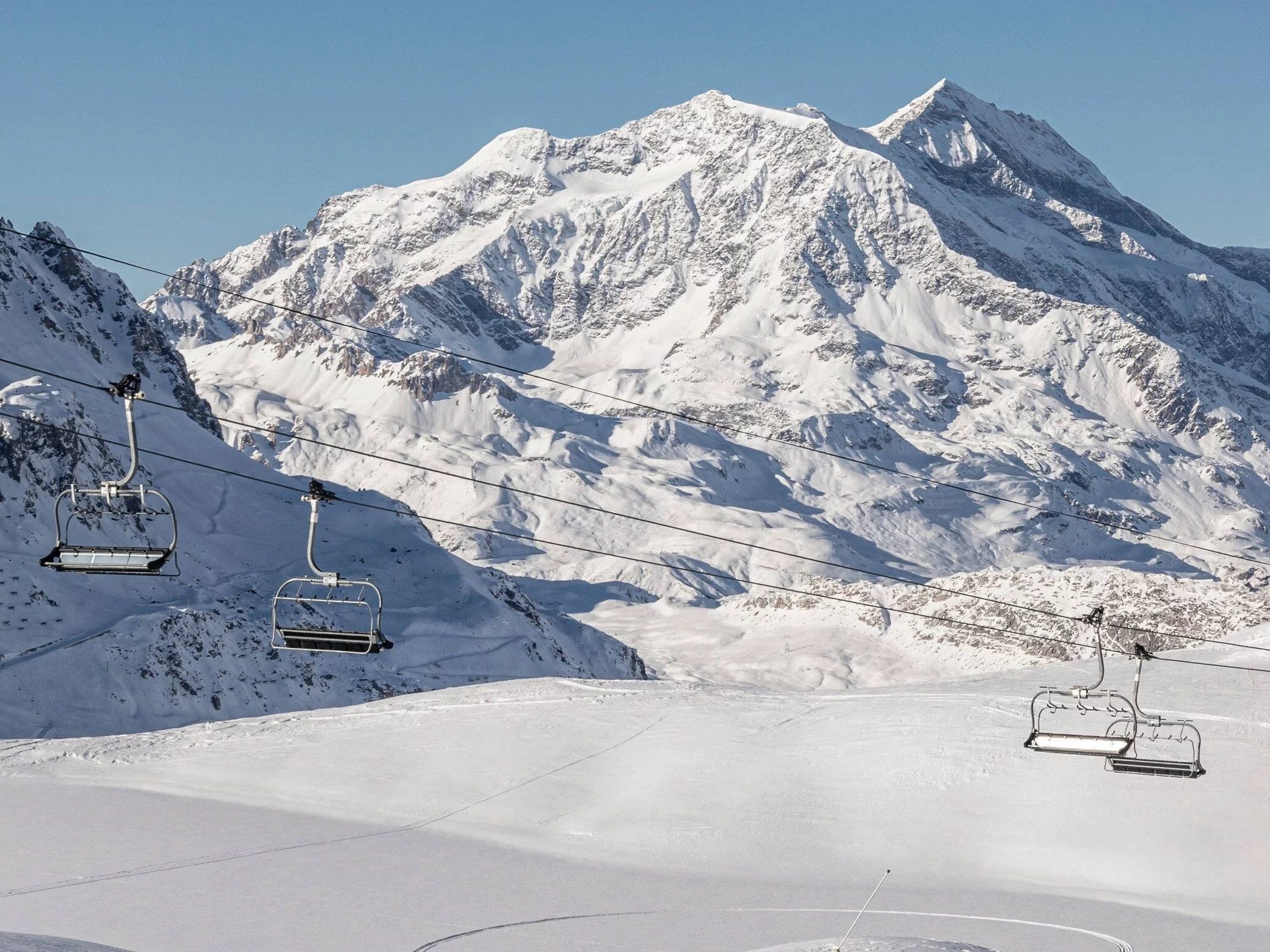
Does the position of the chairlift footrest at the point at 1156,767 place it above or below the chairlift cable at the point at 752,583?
below

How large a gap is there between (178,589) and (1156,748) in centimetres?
7793

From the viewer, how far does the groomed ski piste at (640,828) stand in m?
39.3

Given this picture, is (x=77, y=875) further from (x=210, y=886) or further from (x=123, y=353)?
(x=123, y=353)

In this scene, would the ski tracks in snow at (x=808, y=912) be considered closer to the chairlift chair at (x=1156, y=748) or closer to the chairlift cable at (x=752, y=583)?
the chairlift chair at (x=1156, y=748)

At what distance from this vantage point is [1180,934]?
40531 mm

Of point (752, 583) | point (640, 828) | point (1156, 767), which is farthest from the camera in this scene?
point (752, 583)

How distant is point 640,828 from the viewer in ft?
171

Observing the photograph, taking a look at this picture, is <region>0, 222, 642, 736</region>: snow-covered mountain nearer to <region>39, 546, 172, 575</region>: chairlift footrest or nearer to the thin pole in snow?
the thin pole in snow

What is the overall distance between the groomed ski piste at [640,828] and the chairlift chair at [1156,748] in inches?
54.6

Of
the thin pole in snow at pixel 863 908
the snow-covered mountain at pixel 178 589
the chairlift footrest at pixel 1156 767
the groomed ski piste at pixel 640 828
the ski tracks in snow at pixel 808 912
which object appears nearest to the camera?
the chairlift footrest at pixel 1156 767

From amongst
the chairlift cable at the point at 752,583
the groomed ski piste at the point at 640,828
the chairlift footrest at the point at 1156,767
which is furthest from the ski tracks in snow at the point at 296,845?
the chairlift footrest at the point at 1156,767

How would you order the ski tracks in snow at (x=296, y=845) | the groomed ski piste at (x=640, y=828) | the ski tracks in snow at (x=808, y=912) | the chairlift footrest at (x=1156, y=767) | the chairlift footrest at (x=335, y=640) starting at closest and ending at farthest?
the chairlift footrest at (x=335, y=640) → the chairlift footrest at (x=1156, y=767) → the ski tracks in snow at (x=808, y=912) → the groomed ski piste at (x=640, y=828) → the ski tracks in snow at (x=296, y=845)

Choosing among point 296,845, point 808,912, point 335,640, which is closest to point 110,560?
point 335,640

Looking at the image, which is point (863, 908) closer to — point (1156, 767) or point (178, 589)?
point (1156, 767)
